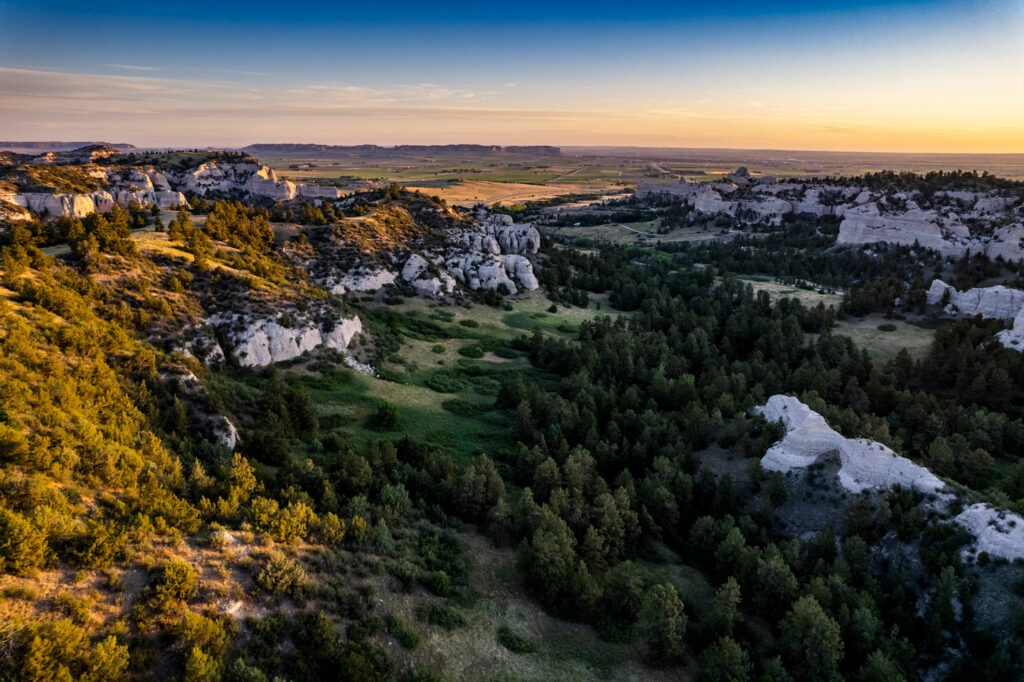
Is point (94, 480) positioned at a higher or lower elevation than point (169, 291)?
lower

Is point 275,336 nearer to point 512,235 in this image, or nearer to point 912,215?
point 512,235

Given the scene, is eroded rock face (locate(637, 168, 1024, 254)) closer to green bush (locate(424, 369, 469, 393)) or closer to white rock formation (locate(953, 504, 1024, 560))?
white rock formation (locate(953, 504, 1024, 560))

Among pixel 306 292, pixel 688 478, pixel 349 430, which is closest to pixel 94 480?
pixel 349 430

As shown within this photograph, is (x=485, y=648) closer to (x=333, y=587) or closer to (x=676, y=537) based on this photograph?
(x=333, y=587)

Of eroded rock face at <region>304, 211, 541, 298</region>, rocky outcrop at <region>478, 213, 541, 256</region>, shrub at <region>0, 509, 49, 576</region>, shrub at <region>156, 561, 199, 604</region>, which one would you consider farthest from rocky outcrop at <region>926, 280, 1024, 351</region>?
shrub at <region>0, 509, 49, 576</region>

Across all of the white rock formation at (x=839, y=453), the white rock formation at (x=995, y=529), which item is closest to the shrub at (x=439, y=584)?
the white rock formation at (x=839, y=453)

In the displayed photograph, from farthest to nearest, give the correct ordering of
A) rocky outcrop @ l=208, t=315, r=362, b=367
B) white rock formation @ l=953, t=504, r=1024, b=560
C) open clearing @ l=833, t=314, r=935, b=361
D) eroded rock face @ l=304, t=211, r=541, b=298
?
eroded rock face @ l=304, t=211, r=541, b=298 → open clearing @ l=833, t=314, r=935, b=361 → rocky outcrop @ l=208, t=315, r=362, b=367 → white rock formation @ l=953, t=504, r=1024, b=560

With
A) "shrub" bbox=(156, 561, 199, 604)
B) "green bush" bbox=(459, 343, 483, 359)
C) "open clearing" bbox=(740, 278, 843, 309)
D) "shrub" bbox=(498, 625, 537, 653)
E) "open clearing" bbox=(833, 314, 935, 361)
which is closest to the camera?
"shrub" bbox=(156, 561, 199, 604)
